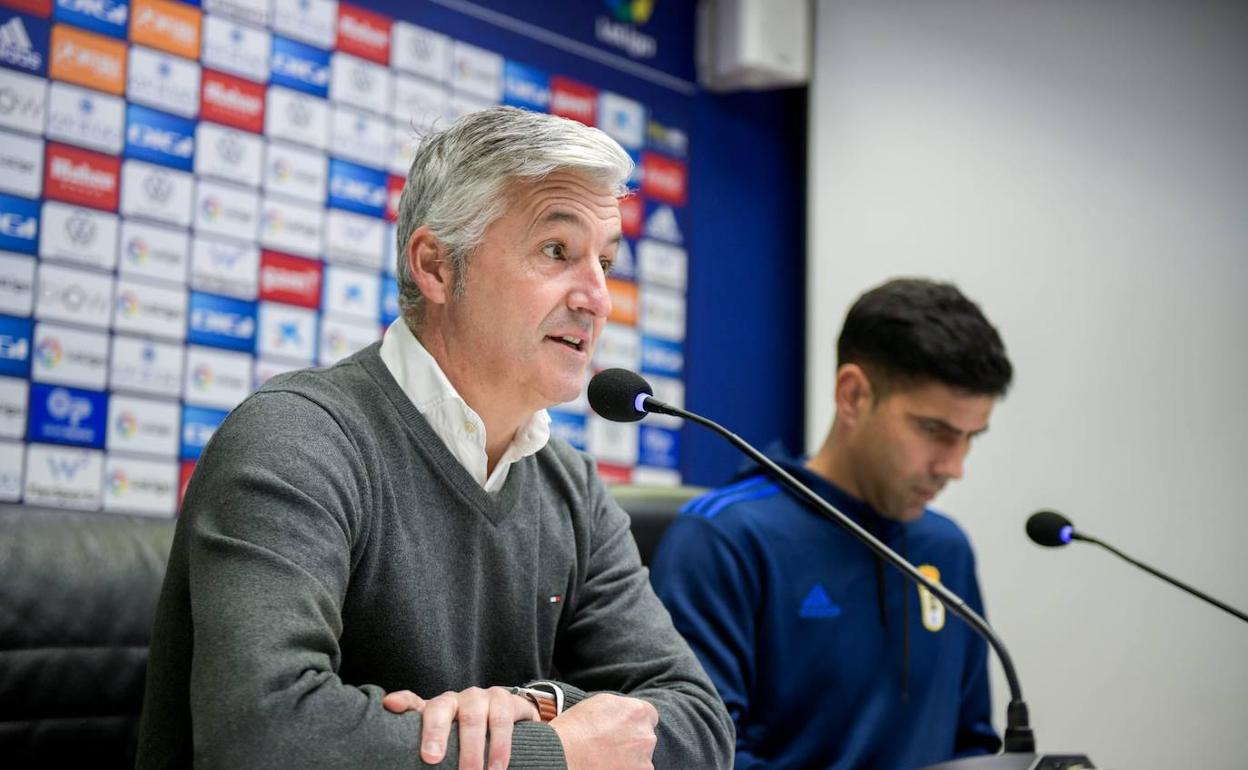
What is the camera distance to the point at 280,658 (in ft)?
3.85

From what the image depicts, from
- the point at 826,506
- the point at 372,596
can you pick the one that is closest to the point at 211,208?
the point at 372,596

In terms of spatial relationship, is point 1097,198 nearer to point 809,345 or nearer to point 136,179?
point 809,345

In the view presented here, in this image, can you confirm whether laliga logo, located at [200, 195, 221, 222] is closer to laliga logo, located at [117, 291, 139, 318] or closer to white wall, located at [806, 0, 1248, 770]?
laliga logo, located at [117, 291, 139, 318]

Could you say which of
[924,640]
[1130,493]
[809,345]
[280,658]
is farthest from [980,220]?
[280,658]

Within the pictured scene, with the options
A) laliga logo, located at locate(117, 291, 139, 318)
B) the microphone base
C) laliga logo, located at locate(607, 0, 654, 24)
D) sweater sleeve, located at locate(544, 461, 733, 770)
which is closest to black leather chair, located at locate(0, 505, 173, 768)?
sweater sleeve, located at locate(544, 461, 733, 770)

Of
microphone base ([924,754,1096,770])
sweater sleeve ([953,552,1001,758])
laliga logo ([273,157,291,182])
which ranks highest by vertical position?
laliga logo ([273,157,291,182])

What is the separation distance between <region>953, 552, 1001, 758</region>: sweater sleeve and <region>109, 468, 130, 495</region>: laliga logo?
1.67 meters

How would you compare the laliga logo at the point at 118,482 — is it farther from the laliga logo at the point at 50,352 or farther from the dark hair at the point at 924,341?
the dark hair at the point at 924,341

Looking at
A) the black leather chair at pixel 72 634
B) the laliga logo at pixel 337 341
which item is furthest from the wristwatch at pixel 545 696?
the laliga logo at pixel 337 341

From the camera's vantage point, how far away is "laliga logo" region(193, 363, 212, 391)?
9.30 feet

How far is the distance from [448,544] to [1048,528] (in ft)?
A: 2.81

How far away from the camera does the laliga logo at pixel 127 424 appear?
107 inches

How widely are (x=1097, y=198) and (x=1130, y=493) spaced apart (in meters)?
0.83

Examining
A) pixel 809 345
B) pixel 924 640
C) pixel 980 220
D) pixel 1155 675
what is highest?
pixel 980 220
